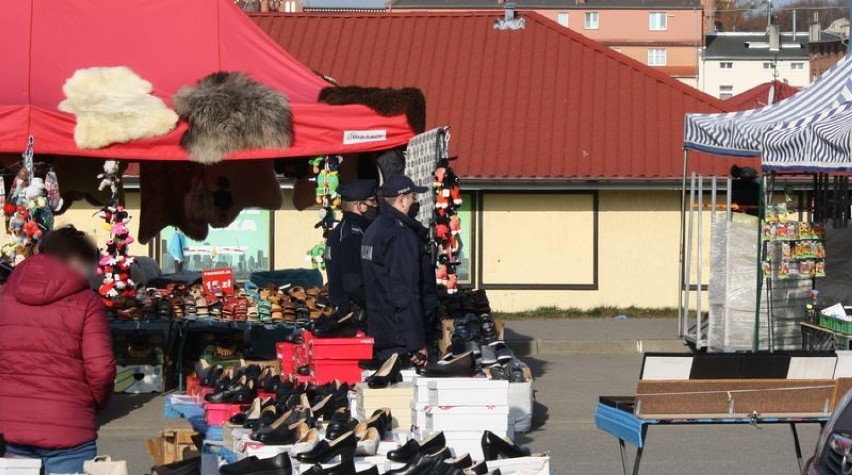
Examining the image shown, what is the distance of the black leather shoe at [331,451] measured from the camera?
6207mm

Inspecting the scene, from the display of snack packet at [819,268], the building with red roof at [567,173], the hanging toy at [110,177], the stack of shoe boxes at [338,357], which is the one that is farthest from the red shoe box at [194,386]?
the building with red roof at [567,173]

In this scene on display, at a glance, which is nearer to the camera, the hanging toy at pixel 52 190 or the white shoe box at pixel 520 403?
the hanging toy at pixel 52 190

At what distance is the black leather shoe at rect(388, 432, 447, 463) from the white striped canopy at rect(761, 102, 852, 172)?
9.22 m

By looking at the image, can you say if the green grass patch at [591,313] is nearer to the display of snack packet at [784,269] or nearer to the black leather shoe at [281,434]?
the display of snack packet at [784,269]

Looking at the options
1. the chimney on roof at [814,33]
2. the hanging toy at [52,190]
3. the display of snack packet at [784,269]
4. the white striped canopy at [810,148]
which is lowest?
the display of snack packet at [784,269]

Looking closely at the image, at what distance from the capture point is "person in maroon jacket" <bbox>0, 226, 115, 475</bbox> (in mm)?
6445

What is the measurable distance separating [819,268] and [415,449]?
36.6 feet

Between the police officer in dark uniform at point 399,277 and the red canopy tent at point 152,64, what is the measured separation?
2.37 m

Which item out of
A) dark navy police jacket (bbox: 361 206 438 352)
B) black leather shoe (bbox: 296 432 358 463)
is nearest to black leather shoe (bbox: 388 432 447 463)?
black leather shoe (bbox: 296 432 358 463)

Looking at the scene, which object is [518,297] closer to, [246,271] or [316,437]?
[246,271]

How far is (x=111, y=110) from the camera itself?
11820 mm

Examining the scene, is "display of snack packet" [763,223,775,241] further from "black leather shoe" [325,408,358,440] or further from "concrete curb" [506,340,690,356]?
"black leather shoe" [325,408,358,440]

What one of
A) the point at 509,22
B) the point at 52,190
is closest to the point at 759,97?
the point at 509,22

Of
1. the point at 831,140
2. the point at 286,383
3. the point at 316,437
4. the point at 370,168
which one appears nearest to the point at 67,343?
the point at 316,437
